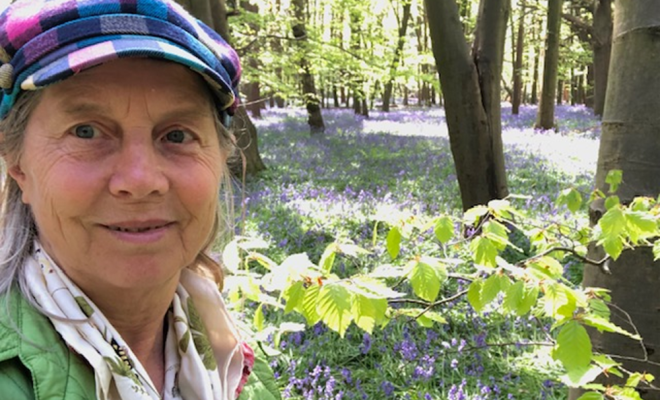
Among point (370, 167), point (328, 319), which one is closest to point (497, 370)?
point (328, 319)

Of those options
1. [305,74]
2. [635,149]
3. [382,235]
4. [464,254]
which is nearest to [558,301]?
[635,149]

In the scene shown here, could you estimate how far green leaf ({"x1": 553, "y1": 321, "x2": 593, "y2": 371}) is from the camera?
131 cm

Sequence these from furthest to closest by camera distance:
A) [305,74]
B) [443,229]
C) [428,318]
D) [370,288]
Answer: [305,74], [428,318], [443,229], [370,288]

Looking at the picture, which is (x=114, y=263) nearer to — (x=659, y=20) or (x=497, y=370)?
(x=659, y=20)

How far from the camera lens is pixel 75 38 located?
1021 millimetres

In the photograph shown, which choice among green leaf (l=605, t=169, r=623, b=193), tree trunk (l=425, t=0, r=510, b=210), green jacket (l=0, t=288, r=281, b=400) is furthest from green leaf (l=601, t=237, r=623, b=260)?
tree trunk (l=425, t=0, r=510, b=210)

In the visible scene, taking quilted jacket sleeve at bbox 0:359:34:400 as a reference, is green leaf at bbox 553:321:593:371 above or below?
below

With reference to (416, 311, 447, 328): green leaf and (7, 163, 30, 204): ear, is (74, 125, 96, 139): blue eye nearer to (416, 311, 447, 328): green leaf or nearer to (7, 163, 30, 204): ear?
(7, 163, 30, 204): ear

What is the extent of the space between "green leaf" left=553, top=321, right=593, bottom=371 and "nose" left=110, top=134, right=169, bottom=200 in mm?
1063

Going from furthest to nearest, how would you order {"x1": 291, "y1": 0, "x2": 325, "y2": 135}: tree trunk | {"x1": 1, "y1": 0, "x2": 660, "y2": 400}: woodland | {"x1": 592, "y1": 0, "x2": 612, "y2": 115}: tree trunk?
{"x1": 592, "y1": 0, "x2": 612, "y2": 115}: tree trunk
{"x1": 291, "y1": 0, "x2": 325, "y2": 135}: tree trunk
{"x1": 1, "y1": 0, "x2": 660, "y2": 400}: woodland

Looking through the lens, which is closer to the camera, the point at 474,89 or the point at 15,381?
the point at 15,381

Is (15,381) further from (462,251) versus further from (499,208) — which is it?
(462,251)

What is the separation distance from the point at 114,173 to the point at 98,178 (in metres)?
0.03

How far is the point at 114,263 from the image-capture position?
3.65ft
